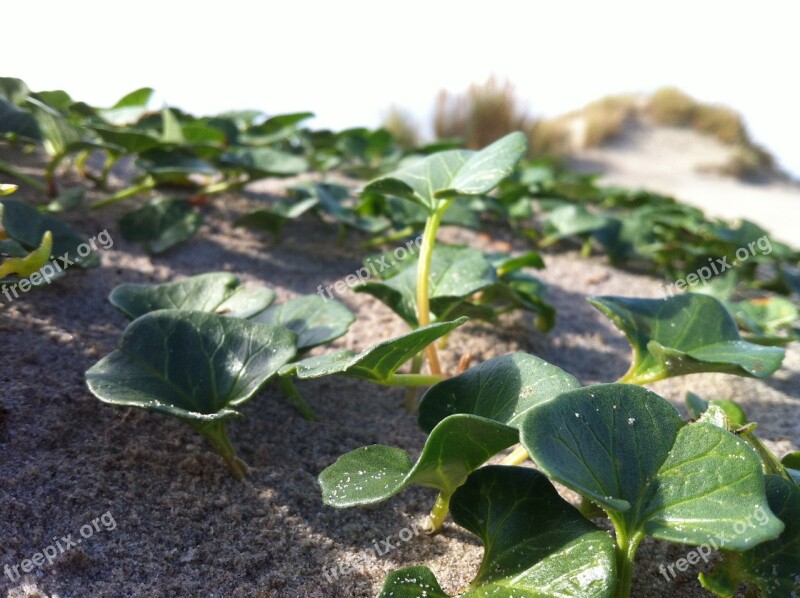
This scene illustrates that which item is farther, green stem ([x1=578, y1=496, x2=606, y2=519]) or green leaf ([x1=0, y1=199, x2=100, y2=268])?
green leaf ([x1=0, y1=199, x2=100, y2=268])

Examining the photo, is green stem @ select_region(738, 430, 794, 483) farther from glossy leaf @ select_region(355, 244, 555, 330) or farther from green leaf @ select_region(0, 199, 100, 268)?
green leaf @ select_region(0, 199, 100, 268)

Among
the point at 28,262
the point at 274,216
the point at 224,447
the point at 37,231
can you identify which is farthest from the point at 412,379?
the point at 274,216

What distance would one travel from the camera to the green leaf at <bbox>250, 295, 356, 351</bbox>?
1109 millimetres

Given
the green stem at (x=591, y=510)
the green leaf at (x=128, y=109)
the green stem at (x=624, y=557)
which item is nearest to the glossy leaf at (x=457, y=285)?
the green stem at (x=591, y=510)

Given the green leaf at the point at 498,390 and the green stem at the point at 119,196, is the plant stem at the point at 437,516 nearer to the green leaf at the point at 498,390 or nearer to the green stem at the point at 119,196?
the green leaf at the point at 498,390

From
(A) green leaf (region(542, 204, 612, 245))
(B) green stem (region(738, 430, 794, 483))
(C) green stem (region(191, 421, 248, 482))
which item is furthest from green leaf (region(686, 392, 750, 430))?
(A) green leaf (region(542, 204, 612, 245))

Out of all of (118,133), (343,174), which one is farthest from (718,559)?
(343,174)

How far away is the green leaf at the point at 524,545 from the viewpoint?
0.72m

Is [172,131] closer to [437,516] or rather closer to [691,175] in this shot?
[437,516]

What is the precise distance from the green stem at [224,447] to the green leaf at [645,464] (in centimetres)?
50

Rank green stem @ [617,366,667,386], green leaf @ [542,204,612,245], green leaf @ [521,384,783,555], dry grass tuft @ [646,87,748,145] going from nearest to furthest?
green leaf @ [521,384,783,555] < green stem @ [617,366,667,386] < green leaf @ [542,204,612,245] < dry grass tuft @ [646,87,748,145]

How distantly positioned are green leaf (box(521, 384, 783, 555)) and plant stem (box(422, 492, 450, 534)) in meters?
0.23

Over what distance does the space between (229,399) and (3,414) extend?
0.39m

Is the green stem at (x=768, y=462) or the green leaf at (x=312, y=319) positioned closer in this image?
the green stem at (x=768, y=462)
